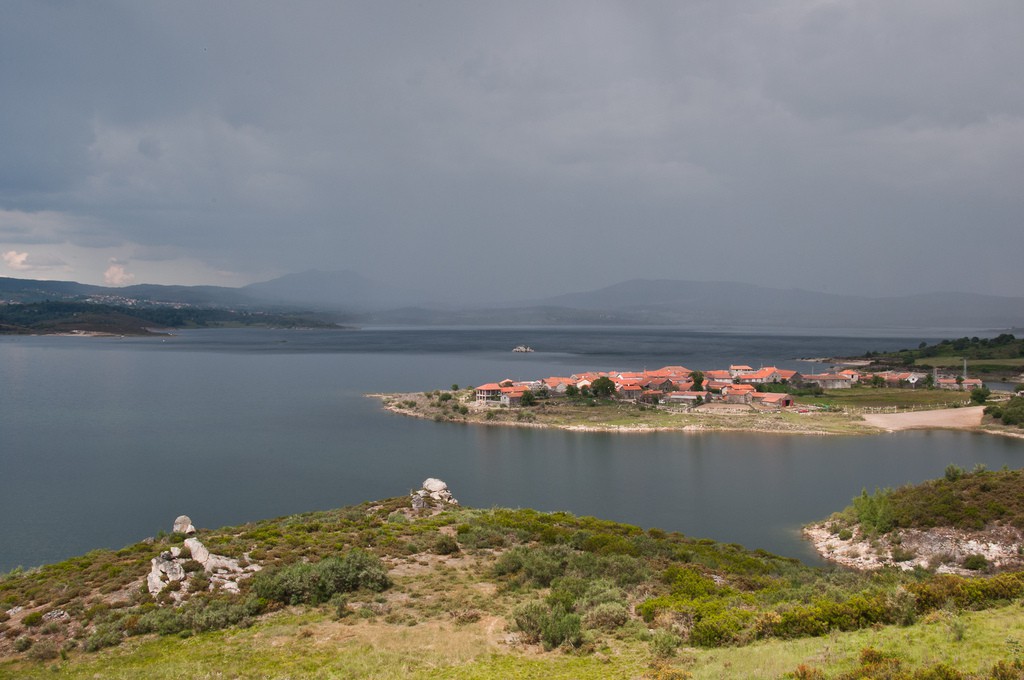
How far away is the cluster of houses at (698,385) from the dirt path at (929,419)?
7.74m

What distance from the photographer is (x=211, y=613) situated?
10.1 meters

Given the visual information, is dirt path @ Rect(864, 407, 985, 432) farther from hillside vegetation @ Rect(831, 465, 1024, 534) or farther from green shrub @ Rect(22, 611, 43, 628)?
green shrub @ Rect(22, 611, 43, 628)

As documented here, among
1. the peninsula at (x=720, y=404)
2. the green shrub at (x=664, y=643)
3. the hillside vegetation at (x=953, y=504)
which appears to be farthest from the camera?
the peninsula at (x=720, y=404)

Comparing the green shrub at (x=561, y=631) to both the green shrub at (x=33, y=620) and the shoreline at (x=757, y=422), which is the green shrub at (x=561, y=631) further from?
the shoreline at (x=757, y=422)

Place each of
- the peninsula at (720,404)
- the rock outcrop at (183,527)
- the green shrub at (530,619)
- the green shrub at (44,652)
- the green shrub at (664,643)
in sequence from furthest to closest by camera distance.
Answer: the peninsula at (720,404), the rock outcrop at (183,527), the green shrub at (530,619), the green shrub at (44,652), the green shrub at (664,643)

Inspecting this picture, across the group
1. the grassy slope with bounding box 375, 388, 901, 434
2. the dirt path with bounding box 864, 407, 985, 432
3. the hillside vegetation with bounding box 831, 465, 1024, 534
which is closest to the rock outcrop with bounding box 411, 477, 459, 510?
the hillside vegetation with bounding box 831, 465, 1024, 534

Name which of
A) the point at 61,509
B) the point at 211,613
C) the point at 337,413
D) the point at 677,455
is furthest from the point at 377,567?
the point at 337,413

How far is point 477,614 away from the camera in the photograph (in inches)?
407

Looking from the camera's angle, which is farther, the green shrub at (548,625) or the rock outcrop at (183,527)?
the rock outcrop at (183,527)

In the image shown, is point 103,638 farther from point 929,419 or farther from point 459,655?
point 929,419

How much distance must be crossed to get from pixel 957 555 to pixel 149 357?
11651 centimetres

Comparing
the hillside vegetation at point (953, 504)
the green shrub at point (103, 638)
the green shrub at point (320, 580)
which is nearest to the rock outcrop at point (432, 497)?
the green shrub at point (320, 580)

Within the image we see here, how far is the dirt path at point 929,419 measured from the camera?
148ft

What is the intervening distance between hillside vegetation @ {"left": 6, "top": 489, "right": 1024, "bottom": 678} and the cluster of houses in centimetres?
4185
